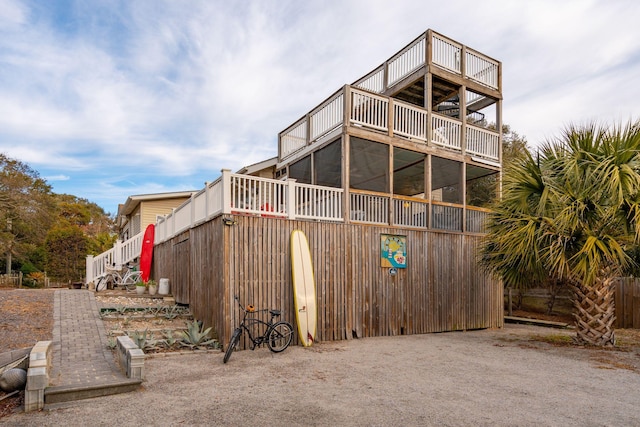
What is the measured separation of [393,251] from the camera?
1040 centimetres

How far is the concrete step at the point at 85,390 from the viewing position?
4.66 meters

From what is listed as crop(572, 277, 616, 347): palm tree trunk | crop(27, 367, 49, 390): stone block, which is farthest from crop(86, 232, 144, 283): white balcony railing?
crop(572, 277, 616, 347): palm tree trunk

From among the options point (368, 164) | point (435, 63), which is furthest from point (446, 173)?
point (435, 63)

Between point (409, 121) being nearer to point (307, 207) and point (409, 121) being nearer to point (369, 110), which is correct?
point (369, 110)

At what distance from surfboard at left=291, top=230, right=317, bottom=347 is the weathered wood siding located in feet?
0.72

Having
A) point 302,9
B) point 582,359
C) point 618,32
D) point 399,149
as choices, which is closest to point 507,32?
point 618,32

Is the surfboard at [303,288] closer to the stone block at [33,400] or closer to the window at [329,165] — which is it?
the window at [329,165]

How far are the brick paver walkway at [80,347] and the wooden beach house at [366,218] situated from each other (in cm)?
212

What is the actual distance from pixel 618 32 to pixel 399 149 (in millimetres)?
6301

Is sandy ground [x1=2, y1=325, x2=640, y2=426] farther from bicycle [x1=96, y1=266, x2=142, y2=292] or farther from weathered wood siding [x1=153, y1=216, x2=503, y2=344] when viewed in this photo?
bicycle [x1=96, y1=266, x2=142, y2=292]

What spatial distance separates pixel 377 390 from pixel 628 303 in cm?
1097

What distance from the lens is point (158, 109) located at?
1809cm

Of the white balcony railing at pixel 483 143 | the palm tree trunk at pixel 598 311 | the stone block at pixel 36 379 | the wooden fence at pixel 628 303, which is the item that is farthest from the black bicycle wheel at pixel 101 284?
the wooden fence at pixel 628 303

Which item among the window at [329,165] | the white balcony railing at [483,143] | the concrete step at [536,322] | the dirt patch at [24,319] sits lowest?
the concrete step at [536,322]
